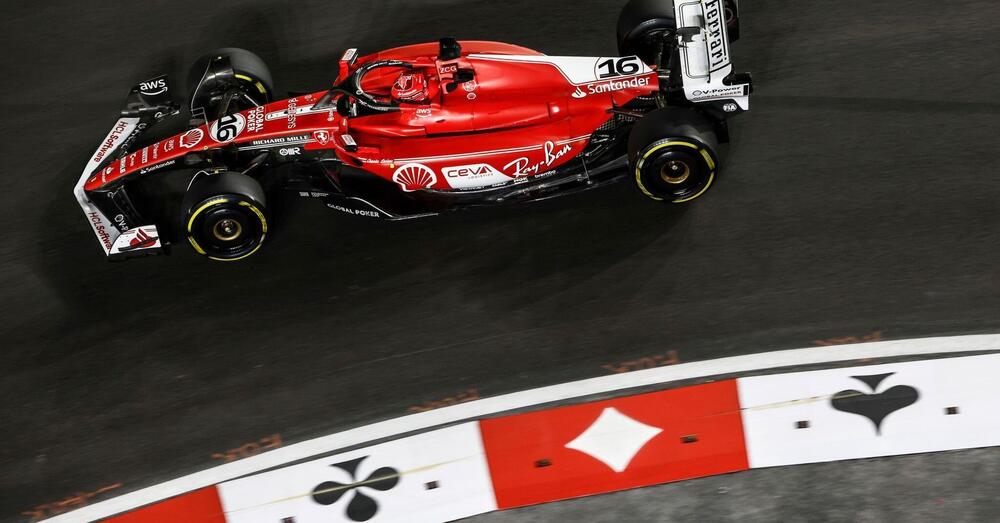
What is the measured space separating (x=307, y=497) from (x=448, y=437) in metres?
1.12

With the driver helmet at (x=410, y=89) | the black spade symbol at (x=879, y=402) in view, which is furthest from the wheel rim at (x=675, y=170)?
the black spade symbol at (x=879, y=402)

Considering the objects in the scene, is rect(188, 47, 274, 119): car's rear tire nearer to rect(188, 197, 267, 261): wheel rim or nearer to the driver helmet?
rect(188, 197, 267, 261): wheel rim

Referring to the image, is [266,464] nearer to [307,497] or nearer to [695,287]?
[307,497]

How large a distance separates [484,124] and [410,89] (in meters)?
0.69

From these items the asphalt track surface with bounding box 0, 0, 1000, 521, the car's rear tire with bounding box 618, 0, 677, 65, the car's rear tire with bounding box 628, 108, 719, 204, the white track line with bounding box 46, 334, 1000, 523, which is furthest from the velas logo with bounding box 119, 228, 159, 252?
the car's rear tire with bounding box 618, 0, 677, 65

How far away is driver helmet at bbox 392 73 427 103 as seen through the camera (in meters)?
8.15

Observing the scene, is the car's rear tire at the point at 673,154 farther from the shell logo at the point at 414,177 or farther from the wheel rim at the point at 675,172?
the shell logo at the point at 414,177

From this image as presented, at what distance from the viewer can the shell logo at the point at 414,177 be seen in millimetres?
8281

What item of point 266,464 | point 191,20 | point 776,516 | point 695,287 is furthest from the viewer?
point 191,20

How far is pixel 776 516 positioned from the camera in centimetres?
695

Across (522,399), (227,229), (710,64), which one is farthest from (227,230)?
(710,64)

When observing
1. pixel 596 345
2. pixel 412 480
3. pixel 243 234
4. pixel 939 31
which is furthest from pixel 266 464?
pixel 939 31

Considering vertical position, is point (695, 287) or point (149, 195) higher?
point (149, 195)

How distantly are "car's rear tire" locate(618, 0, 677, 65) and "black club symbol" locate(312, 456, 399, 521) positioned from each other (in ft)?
14.6
